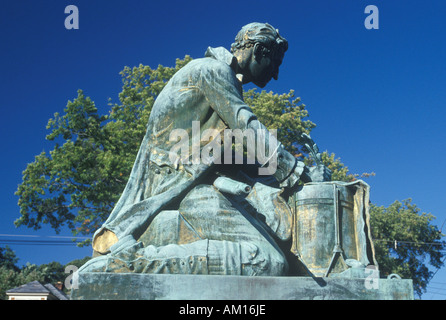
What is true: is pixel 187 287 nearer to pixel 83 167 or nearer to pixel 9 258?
pixel 83 167

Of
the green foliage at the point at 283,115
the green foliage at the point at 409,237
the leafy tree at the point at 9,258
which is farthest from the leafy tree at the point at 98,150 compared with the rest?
the leafy tree at the point at 9,258

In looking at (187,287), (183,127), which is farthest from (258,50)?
(187,287)

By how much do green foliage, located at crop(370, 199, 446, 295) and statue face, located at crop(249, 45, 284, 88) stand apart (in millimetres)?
25479

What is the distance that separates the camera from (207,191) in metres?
3.93

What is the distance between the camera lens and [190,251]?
11.3 ft

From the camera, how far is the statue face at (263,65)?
15.5 feet

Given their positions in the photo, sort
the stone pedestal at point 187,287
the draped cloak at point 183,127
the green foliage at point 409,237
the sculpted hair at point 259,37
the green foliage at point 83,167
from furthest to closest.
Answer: the green foliage at point 409,237 < the green foliage at point 83,167 < the sculpted hair at point 259,37 < the draped cloak at point 183,127 < the stone pedestal at point 187,287

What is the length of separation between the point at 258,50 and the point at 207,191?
1616mm

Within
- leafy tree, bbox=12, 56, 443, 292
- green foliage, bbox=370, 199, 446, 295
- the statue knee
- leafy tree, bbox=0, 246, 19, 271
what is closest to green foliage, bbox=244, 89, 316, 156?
leafy tree, bbox=12, 56, 443, 292

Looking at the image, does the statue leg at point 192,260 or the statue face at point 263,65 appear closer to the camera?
the statue leg at point 192,260

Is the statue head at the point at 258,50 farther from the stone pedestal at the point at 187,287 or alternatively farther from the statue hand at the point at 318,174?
the stone pedestal at the point at 187,287

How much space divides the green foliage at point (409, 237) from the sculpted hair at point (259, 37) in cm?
2565

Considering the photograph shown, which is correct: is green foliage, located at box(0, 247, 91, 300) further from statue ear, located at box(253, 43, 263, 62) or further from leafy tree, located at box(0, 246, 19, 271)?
statue ear, located at box(253, 43, 263, 62)
